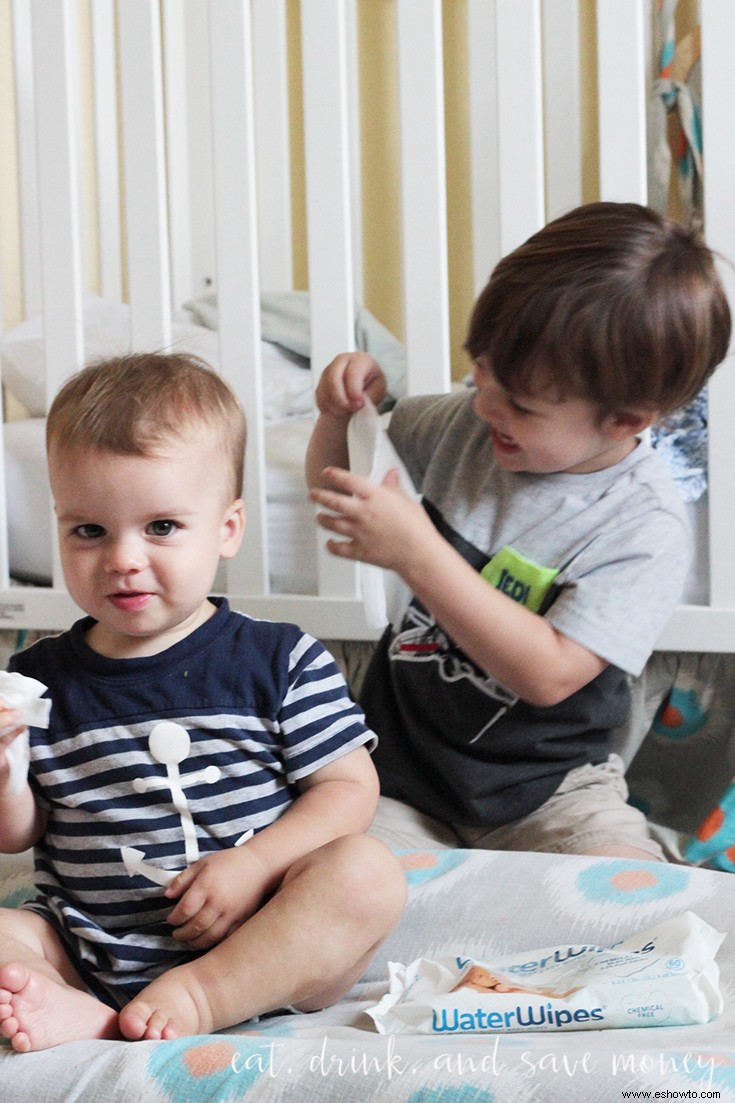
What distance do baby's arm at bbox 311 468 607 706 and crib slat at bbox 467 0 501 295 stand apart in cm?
85

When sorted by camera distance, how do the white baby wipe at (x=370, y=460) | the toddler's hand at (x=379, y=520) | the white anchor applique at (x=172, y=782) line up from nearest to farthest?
the white anchor applique at (x=172, y=782)
the toddler's hand at (x=379, y=520)
the white baby wipe at (x=370, y=460)

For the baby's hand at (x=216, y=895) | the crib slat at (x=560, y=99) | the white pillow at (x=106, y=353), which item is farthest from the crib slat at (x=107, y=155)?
the baby's hand at (x=216, y=895)

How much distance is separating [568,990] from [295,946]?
184 mm

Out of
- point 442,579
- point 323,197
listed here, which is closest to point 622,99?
point 323,197

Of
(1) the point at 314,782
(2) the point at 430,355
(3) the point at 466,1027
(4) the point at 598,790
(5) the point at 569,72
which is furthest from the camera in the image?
(5) the point at 569,72

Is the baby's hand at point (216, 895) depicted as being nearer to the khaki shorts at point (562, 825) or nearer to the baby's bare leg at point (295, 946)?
the baby's bare leg at point (295, 946)

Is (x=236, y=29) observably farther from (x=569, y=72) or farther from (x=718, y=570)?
(x=718, y=570)

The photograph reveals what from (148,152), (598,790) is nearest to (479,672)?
(598,790)

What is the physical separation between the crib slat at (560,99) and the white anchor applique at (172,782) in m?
0.93

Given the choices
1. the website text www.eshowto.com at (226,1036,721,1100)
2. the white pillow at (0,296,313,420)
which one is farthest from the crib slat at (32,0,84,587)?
the website text www.eshowto.com at (226,1036,721,1100)

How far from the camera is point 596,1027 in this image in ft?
2.53

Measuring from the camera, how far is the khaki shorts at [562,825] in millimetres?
1087

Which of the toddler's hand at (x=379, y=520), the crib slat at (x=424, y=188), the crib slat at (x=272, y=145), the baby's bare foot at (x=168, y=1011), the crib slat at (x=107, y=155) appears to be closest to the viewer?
the baby's bare foot at (x=168, y=1011)

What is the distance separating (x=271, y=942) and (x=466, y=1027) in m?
0.14
